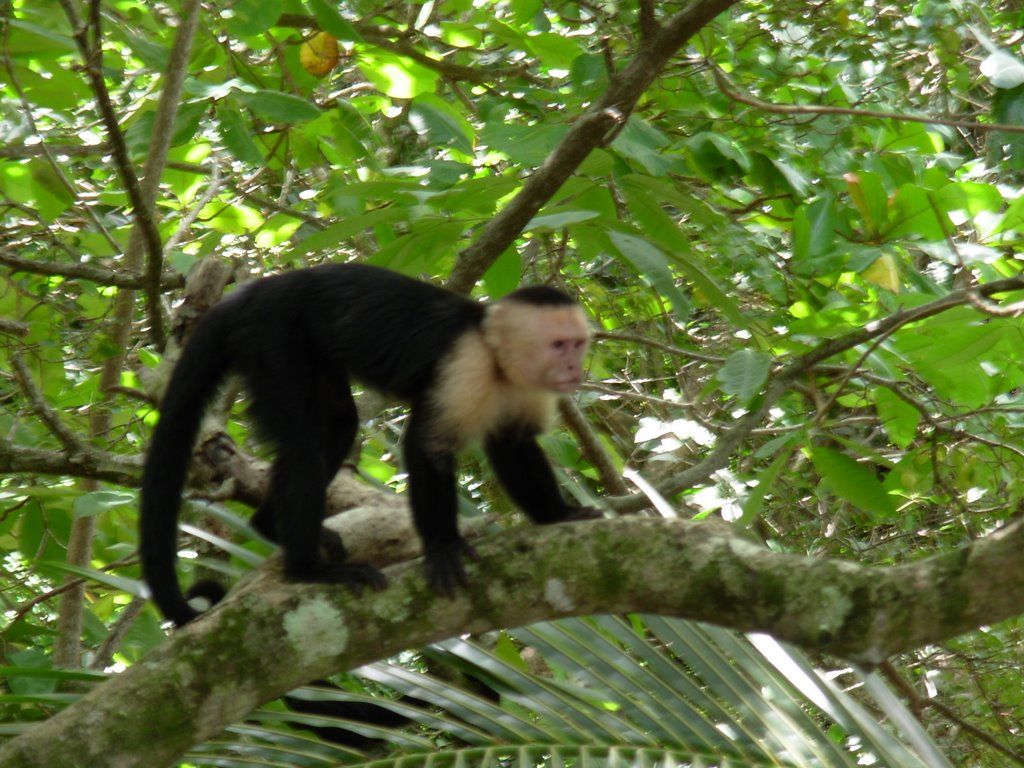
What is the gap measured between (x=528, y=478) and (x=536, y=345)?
387 millimetres

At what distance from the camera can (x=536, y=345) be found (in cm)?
307

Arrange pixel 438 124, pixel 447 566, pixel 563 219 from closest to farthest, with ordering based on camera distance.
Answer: pixel 447 566
pixel 563 219
pixel 438 124

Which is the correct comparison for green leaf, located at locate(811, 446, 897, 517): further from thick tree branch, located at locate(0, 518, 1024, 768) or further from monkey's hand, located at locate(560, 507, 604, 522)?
thick tree branch, located at locate(0, 518, 1024, 768)

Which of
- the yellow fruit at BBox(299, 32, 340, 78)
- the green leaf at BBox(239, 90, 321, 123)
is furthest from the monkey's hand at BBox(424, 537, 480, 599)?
the yellow fruit at BBox(299, 32, 340, 78)

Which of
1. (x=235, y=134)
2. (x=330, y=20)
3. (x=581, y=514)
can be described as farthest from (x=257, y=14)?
(x=581, y=514)

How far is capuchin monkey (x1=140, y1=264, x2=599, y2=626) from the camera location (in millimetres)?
2762

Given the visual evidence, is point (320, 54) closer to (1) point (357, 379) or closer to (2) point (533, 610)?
(1) point (357, 379)

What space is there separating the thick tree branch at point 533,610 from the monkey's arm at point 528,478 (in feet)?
3.02

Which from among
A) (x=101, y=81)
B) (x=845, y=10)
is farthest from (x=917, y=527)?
(x=101, y=81)

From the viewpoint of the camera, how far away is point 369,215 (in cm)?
264

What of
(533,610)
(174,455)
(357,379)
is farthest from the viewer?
(357,379)

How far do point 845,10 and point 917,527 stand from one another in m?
2.52

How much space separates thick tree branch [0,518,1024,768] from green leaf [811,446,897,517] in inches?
32.6

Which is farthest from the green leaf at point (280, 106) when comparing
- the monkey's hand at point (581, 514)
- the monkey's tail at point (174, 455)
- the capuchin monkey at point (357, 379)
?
the monkey's hand at point (581, 514)
